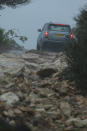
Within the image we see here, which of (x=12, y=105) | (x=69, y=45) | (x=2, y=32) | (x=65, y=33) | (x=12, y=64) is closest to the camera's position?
(x=12, y=105)

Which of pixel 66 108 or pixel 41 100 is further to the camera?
pixel 41 100

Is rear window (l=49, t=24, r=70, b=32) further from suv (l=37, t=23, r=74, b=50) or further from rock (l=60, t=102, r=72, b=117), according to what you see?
rock (l=60, t=102, r=72, b=117)

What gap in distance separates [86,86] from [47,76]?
176cm

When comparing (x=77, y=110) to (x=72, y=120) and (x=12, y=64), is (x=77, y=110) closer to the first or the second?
(x=72, y=120)

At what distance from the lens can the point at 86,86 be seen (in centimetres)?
823

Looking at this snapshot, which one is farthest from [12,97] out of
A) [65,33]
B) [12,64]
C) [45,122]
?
[65,33]

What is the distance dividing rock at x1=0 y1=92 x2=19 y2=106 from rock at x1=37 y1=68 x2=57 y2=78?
2927mm

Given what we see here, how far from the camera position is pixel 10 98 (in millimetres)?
6555

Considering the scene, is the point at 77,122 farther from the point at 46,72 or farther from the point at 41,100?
the point at 46,72

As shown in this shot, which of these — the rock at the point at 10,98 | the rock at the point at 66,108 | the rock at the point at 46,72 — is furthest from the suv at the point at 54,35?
the rock at the point at 10,98

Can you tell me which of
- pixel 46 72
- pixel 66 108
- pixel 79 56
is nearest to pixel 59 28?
pixel 46 72

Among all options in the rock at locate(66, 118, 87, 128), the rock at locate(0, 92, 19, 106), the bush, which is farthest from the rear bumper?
the rock at locate(66, 118, 87, 128)

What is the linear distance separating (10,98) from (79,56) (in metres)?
2.50

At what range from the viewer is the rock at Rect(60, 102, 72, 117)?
656 centimetres
